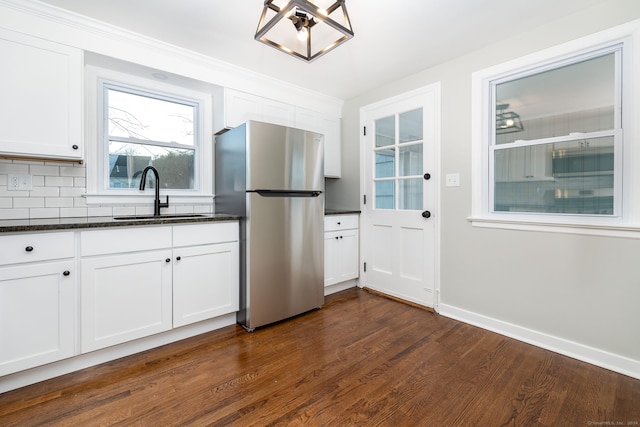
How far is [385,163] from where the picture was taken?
3113mm

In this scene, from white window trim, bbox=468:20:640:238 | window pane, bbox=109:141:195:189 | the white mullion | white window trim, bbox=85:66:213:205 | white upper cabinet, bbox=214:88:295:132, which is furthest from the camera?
the white mullion

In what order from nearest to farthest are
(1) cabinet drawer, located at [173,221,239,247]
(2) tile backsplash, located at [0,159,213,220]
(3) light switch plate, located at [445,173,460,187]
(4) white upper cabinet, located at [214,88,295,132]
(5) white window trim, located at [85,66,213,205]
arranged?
(2) tile backsplash, located at [0,159,213,220] → (1) cabinet drawer, located at [173,221,239,247] → (5) white window trim, located at [85,66,213,205] → (3) light switch plate, located at [445,173,460,187] → (4) white upper cabinet, located at [214,88,295,132]

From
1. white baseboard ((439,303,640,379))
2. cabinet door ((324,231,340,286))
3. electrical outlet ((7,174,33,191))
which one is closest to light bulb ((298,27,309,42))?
cabinet door ((324,231,340,286))

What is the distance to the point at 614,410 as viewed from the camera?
4.61 feet

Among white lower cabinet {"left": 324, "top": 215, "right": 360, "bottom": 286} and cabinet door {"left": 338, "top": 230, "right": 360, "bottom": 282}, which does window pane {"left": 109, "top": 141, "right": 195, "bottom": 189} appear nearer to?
white lower cabinet {"left": 324, "top": 215, "right": 360, "bottom": 286}

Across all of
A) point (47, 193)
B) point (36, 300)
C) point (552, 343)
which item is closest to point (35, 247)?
point (36, 300)

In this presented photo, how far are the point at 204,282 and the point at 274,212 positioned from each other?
766 millimetres

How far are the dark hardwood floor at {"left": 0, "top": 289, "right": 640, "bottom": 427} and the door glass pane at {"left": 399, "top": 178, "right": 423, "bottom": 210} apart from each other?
1.23m

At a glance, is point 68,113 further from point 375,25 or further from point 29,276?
point 375,25

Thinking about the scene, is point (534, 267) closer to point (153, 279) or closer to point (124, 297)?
point (153, 279)

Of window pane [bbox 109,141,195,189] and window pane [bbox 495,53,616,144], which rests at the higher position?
window pane [bbox 495,53,616,144]

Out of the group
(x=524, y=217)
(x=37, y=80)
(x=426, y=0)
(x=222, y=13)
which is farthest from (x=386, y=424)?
(x=37, y=80)

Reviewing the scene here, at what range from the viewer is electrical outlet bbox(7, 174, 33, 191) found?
1923 mm

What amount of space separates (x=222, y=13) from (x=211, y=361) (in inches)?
91.4
